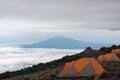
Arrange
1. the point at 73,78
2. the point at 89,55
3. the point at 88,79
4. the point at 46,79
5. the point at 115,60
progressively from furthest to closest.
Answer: the point at 89,55
the point at 115,60
the point at 46,79
the point at 73,78
the point at 88,79

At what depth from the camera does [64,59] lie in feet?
289

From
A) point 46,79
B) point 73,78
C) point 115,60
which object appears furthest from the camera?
point 115,60

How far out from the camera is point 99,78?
120 ft

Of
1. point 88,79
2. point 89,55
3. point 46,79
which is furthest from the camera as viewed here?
point 89,55

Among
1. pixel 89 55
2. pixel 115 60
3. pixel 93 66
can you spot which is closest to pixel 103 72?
pixel 93 66

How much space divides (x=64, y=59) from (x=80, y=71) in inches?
1900

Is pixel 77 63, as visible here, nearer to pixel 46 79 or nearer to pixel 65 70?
pixel 65 70

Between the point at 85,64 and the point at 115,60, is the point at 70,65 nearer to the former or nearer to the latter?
the point at 85,64

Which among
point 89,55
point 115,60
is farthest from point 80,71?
point 89,55

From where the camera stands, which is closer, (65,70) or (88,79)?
(88,79)

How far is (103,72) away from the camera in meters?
40.7

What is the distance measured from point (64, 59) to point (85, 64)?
4780 cm

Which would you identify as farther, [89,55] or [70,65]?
[89,55]

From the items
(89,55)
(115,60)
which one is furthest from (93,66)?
(89,55)
